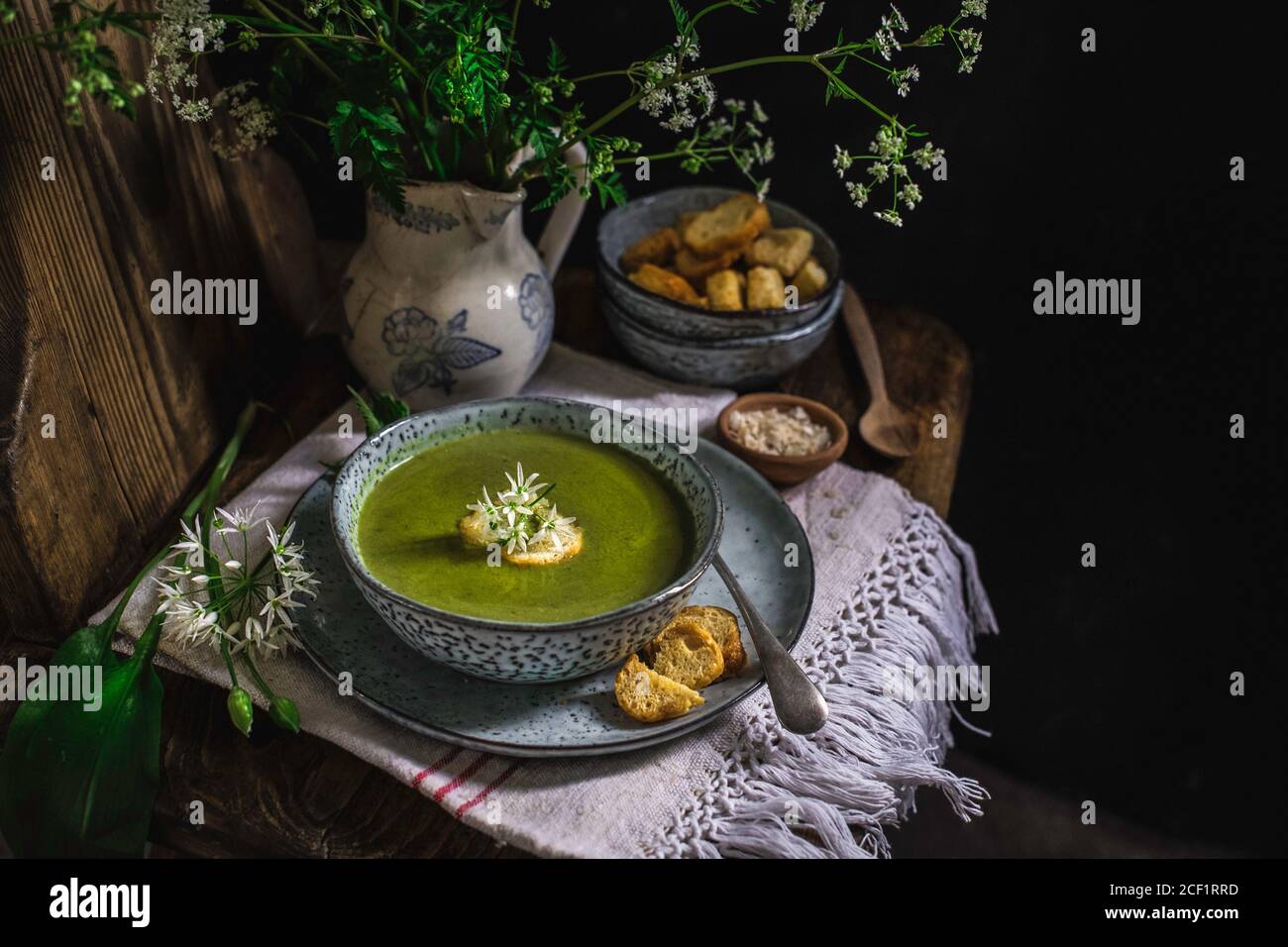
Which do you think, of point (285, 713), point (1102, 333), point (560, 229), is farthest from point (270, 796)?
point (1102, 333)

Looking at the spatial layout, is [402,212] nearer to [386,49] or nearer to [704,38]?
[386,49]

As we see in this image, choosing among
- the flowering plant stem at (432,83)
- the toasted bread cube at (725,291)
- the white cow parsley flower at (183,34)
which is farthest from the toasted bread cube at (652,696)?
the white cow parsley flower at (183,34)

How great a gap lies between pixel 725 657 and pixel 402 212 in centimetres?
71

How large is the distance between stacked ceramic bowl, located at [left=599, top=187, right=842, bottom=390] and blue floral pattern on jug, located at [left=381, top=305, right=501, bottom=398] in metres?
0.25

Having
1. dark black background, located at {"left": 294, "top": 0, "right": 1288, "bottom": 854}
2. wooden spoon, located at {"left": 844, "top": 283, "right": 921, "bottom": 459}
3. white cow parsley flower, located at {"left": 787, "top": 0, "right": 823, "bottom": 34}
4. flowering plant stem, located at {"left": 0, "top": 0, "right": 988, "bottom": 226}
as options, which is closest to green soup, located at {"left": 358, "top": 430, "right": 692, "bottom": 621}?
flowering plant stem, located at {"left": 0, "top": 0, "right": 988, "bottom": 226}

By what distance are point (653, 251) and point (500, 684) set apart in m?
0.88

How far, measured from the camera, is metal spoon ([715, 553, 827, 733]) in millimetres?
1180

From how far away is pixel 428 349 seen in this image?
157 cm

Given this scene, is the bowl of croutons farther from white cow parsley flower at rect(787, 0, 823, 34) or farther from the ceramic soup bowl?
white cow parsley flower at rect(787, 0, 823, 34)

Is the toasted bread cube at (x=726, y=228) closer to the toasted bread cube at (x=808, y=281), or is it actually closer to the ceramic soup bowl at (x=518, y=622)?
the toasted bread cube at (x=808, y=281)

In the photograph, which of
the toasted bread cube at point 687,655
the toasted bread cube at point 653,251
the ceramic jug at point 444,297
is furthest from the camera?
the toasted bread cube at point 653,251

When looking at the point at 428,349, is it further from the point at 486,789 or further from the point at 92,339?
the point at 486,789

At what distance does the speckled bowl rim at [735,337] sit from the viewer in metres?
1.69

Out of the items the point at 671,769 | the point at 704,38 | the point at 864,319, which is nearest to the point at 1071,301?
the point at 864,319
